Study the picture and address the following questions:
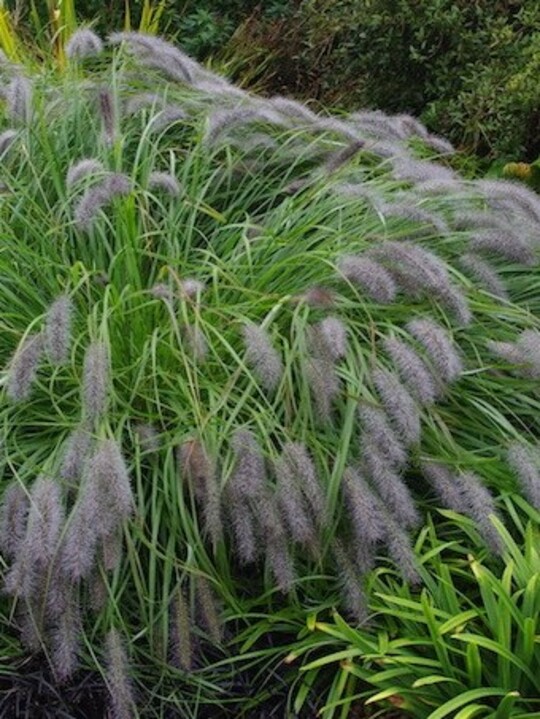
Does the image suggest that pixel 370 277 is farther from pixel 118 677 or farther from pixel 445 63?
pixel 445 63

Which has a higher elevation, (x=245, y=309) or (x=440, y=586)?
(x=245, y=309)

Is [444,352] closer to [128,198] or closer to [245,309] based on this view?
[245,309]

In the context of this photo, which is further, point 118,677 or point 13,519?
point 13,519

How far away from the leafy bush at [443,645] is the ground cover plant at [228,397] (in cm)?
7

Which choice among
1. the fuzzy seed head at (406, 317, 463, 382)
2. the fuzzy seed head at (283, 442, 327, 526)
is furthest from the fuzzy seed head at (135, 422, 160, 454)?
the fuzzy seed head at (406, 317, 463, 382)

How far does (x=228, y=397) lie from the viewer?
299 cm

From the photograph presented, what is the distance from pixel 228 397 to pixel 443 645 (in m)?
0.83

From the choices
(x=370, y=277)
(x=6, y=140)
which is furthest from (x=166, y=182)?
(x=370, y=277)

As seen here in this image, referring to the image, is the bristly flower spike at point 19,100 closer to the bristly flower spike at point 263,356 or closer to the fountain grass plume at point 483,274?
the bristly flower spike at point 263,356

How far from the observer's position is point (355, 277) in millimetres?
3035

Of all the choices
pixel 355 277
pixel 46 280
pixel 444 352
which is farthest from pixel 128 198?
pixel 444 352

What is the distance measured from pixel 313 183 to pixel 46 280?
966 millimetres

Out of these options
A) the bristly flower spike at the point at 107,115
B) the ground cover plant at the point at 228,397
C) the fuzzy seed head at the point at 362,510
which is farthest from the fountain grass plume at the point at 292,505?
the bristly flower spike at the point at 107,115

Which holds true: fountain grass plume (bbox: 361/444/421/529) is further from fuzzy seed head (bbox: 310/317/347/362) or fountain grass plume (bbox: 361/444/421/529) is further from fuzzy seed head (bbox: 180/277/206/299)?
fuzzy seed head (bbox: 180/277/206/299)
